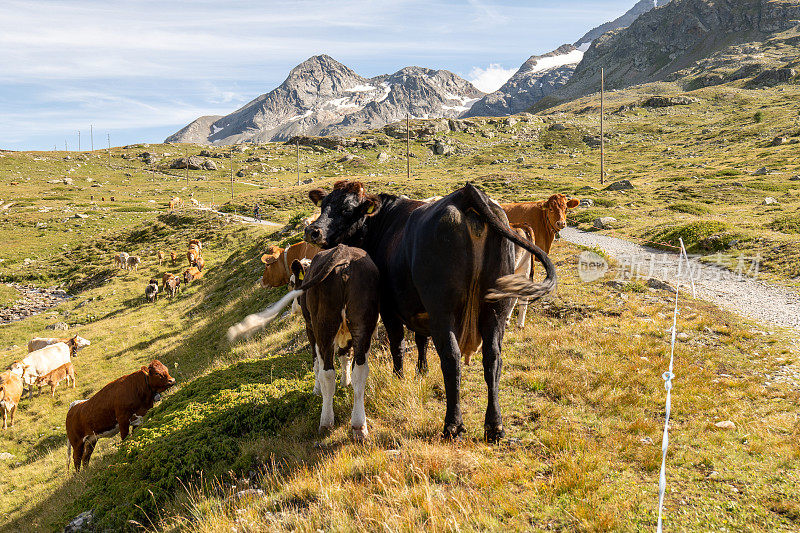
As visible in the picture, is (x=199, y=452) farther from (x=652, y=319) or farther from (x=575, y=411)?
(x=652, y=319)

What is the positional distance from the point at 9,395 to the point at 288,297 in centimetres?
1675

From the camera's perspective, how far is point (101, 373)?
1814 centimetres

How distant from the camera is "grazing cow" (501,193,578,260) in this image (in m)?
12.8

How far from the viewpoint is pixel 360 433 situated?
5688 mm

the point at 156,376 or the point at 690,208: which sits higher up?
the point at 690,208

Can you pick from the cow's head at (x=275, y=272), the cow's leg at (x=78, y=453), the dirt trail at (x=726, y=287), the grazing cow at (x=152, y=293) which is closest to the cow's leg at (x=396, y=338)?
the dirt trail at (x=726, y=287)

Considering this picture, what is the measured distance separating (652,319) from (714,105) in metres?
159

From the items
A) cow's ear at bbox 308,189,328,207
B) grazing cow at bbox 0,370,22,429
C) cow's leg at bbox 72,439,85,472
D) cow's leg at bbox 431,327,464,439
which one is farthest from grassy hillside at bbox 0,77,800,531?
cow's ear at bbox 308,189,328,207

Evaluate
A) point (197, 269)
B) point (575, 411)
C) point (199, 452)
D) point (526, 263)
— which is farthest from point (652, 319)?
point (197, 269)

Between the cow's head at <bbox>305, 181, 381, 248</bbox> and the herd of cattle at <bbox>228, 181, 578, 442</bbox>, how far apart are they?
17 millimetres

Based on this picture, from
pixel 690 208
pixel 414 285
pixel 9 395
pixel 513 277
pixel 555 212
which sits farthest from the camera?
pixel 690 208

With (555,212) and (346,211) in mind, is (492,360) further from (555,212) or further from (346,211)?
(555,212)

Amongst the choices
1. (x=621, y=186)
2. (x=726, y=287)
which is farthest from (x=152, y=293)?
(x=621, y=186)

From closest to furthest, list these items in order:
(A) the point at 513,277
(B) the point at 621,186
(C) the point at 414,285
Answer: (A) the point at 513,277, (C) the point at 414,285, (B) the point at 621,186
